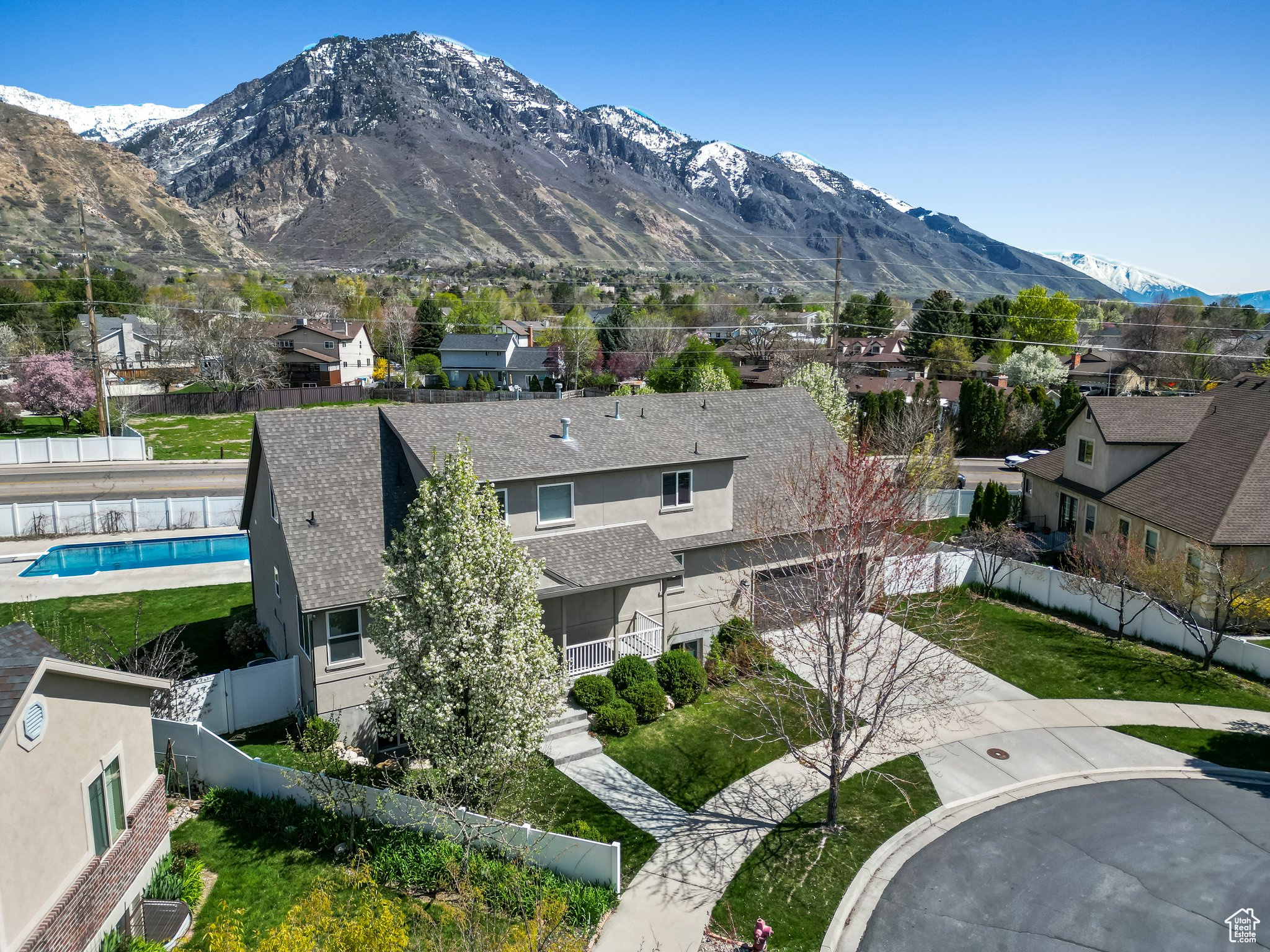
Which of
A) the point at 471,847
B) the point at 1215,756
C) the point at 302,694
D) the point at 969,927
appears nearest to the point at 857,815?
the point at 969,927

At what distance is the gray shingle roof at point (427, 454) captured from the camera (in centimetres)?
2053

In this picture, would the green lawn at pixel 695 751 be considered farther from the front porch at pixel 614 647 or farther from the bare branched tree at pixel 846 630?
the front porch at pixel 614 647

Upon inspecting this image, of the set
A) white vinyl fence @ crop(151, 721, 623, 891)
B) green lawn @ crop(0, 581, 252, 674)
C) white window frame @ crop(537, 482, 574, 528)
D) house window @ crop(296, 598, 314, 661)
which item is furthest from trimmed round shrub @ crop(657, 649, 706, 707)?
green lawn @ crop(0, 581, 252, 674)

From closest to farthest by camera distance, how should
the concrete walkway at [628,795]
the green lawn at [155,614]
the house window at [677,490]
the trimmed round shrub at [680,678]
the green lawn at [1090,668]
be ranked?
the concrete walkway at [628,795] → the trimmed round shrub at [680,678] → the green lawn at [1090,668] → the green lawn at [155,614] → the house window at [677,490]

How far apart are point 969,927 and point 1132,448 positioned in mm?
25264

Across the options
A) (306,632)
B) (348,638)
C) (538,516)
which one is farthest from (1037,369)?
(306,632)

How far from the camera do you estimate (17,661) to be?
1156 cm

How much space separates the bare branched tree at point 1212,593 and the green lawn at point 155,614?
97.6ft

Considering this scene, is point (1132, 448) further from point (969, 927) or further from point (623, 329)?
point (623, 329)

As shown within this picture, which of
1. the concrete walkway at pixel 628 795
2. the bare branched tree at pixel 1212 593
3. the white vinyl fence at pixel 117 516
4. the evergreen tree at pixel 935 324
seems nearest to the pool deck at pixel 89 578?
the white vinyl fence at pixel 117 516

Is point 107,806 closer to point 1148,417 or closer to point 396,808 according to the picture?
point 396,808

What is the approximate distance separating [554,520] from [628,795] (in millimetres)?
8416

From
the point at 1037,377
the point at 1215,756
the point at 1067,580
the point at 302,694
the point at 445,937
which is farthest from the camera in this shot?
the point at 1037,377

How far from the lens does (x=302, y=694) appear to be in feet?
68.5
